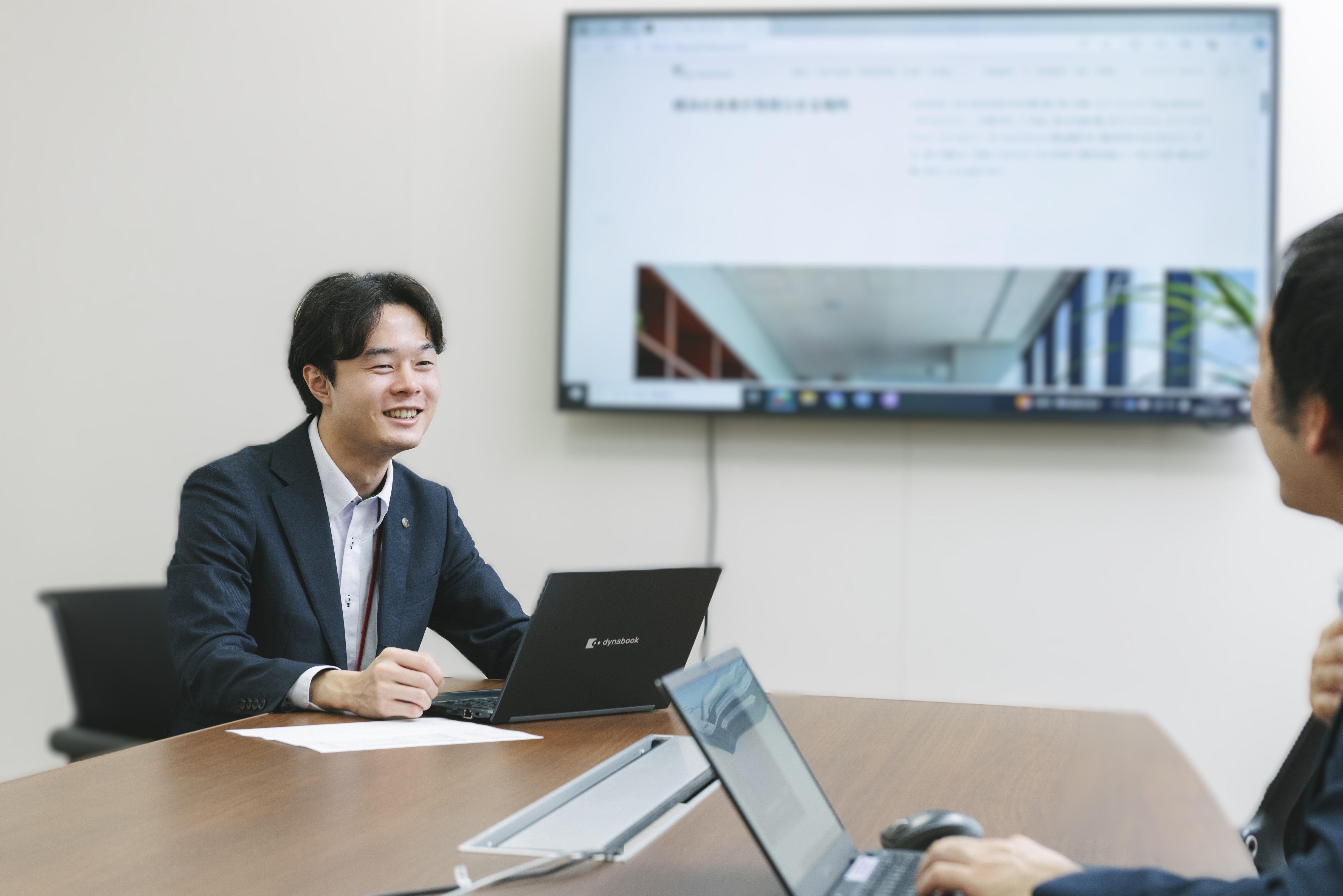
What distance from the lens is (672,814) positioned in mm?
1199

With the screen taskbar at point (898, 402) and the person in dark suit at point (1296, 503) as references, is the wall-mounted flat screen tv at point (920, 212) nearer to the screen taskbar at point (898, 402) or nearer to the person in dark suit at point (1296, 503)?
the screen taskbar at point (898, 402)

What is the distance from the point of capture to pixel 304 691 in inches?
66.2

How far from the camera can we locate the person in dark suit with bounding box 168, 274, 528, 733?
1803 millimetres

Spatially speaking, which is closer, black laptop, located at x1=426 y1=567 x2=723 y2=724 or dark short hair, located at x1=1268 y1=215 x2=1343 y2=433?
dark short hair, located at x1=1268 y1=215 x2=1343 y2=433

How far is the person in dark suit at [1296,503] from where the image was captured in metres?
0.85

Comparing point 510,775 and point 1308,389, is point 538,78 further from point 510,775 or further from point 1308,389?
point 1308,389

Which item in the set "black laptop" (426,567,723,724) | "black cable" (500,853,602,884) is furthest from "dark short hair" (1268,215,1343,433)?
"black laptop" (426,567,723,724)

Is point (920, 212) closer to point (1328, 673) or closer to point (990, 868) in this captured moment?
point (1328, 673)

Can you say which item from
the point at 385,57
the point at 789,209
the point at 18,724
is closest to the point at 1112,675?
the point at 789,209

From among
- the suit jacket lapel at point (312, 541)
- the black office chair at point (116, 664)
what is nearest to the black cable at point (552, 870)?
the suit jacket lapel at point (312, 541)

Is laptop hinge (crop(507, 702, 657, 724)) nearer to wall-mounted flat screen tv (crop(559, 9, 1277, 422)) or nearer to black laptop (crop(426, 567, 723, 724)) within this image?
black laptop (crop(426, 567, 723, 724))

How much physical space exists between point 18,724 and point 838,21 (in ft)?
10.2

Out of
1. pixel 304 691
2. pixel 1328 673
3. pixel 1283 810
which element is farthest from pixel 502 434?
pixel 1328 673

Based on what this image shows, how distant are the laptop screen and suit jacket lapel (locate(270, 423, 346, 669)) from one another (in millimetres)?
1009
